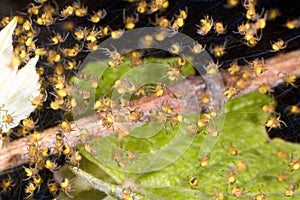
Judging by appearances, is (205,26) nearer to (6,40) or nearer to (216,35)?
(216,35)

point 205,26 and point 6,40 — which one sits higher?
point 205,26

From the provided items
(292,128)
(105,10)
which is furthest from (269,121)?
(105,10)

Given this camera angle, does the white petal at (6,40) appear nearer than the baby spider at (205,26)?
Yes

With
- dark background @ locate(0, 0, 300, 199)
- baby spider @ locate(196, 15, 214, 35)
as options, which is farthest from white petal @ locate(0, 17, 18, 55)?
baby spider @ locate(196, 15, 214, 35)

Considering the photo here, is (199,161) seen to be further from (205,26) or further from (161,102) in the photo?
(205,26)

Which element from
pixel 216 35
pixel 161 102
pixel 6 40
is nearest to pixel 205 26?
pixel 216 35

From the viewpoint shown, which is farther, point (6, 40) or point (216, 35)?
point (216, 35)

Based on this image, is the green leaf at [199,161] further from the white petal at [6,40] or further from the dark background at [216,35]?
the white petal at [6,40]

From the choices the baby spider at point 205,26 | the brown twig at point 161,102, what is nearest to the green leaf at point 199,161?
the brown twig at point 161,102

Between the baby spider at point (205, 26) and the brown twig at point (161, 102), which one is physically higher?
the baby spider at point (205, 26)
